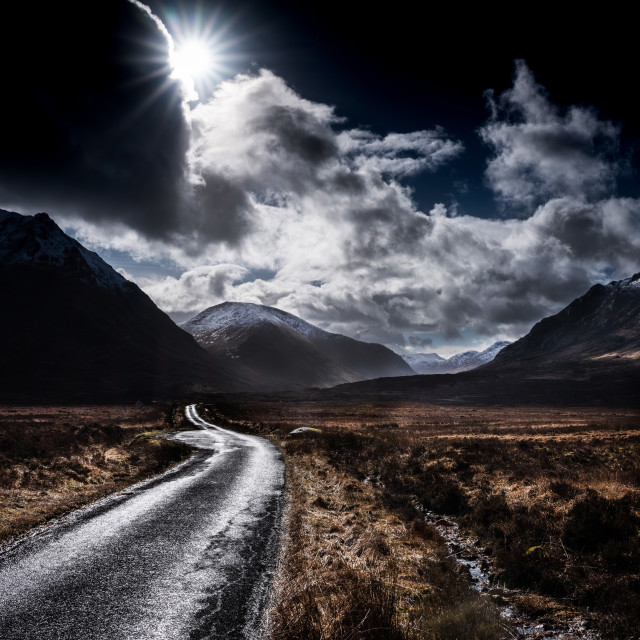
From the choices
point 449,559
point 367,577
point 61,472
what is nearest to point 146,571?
point 367,577

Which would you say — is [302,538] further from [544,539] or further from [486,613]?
[544,539]

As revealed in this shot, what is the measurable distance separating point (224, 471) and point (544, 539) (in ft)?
47.0

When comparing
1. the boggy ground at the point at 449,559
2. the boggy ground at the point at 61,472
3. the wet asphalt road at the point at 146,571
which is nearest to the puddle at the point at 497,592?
the boggy ground at the point at 449,559

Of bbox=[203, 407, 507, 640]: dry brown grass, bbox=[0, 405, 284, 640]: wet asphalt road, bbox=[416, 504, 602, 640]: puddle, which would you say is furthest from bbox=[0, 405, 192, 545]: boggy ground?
bbox=[416, 504, 602, 640]: puddle

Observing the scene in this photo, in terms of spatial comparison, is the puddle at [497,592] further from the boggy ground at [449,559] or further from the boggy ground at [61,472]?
the boggy ground at [61,472]

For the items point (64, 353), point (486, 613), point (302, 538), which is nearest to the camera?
point (486, 613)

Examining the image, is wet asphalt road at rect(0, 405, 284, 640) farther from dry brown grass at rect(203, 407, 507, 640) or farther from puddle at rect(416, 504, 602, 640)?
puddle at rect(416, 504, 602, 640)

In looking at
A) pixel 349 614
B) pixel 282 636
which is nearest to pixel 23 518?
pixel 282 636

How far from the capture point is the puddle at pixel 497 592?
5.91m

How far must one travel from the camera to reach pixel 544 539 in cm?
888

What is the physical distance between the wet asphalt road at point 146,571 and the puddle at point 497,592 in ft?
14.4

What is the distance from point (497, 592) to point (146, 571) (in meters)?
7.15

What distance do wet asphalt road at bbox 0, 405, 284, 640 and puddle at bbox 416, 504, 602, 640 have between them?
14.4ft

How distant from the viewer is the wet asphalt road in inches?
227
